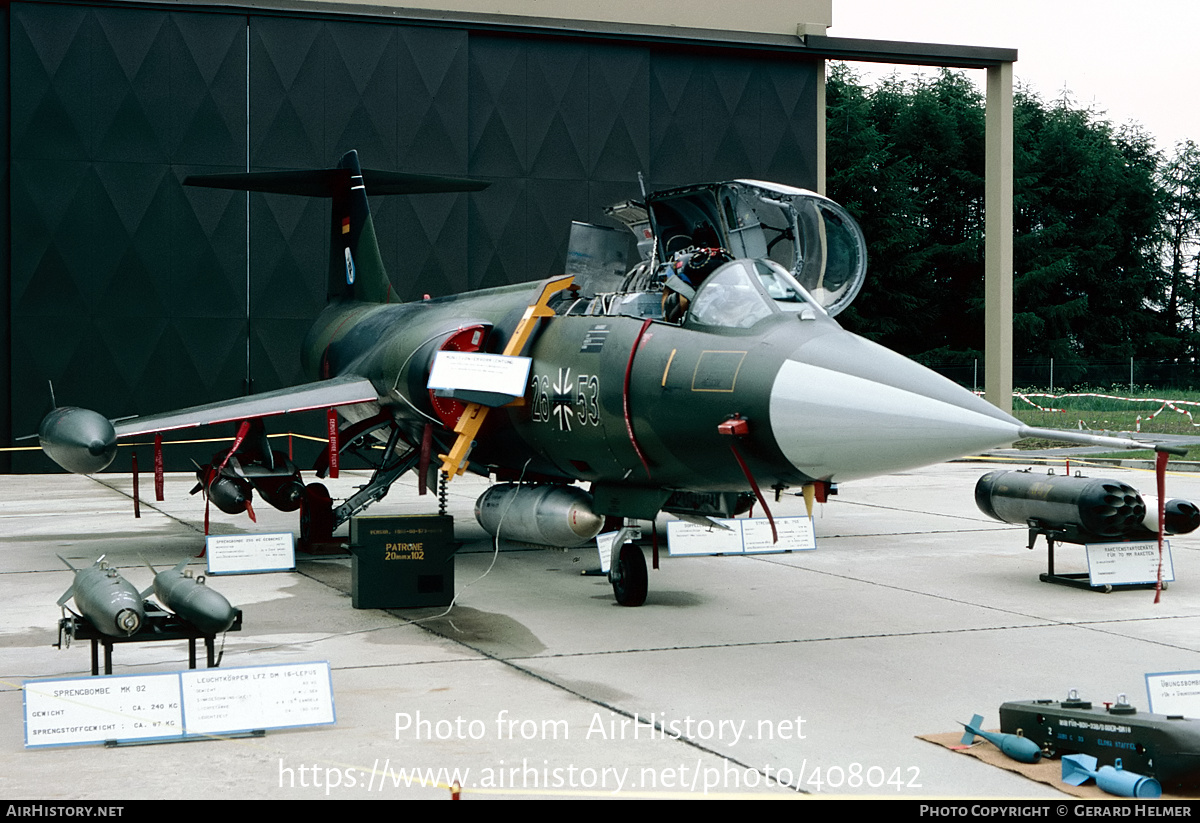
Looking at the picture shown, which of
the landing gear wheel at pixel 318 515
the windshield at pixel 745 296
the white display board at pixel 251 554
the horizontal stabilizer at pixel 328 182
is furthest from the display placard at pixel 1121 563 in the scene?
the horizontal stabilizer at pixel 328 182

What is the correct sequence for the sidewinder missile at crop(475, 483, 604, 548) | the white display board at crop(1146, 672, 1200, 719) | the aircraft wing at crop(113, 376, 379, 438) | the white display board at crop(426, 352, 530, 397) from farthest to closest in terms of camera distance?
the aircraft wing at crop(113, 376, 379, 438)
the white display board at crop(426, 352, 530, 397)
the sidewinder missile at crop(475, 483, 604, 548)
the white display board at crop(1146, 672, 1200, 719)

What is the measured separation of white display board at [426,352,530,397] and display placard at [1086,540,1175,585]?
195 inches

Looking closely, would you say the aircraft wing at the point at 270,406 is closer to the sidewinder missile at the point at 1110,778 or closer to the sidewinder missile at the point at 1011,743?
the sidewinder missile at the point at 1011,743

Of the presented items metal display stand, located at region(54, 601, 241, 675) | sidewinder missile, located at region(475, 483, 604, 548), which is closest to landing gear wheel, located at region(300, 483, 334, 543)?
sidewinder missile, located at region(475, 483, 604, 548)

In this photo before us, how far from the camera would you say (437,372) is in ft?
30.1

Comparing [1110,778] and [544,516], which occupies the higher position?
[544,516]

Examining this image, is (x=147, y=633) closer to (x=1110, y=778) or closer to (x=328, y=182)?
(x=1110, y=778)

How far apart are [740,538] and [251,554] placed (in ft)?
15.4

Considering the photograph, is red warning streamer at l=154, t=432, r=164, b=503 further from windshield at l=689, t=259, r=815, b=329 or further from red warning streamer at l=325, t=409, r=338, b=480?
windshield at l=689, t=259, r=815, b=329

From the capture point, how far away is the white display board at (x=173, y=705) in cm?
531

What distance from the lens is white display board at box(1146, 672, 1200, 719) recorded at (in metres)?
5.25

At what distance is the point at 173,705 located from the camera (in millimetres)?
5477

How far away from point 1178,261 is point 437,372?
6482 centimetres

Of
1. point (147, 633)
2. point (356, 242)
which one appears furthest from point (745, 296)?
point (356, 242)
